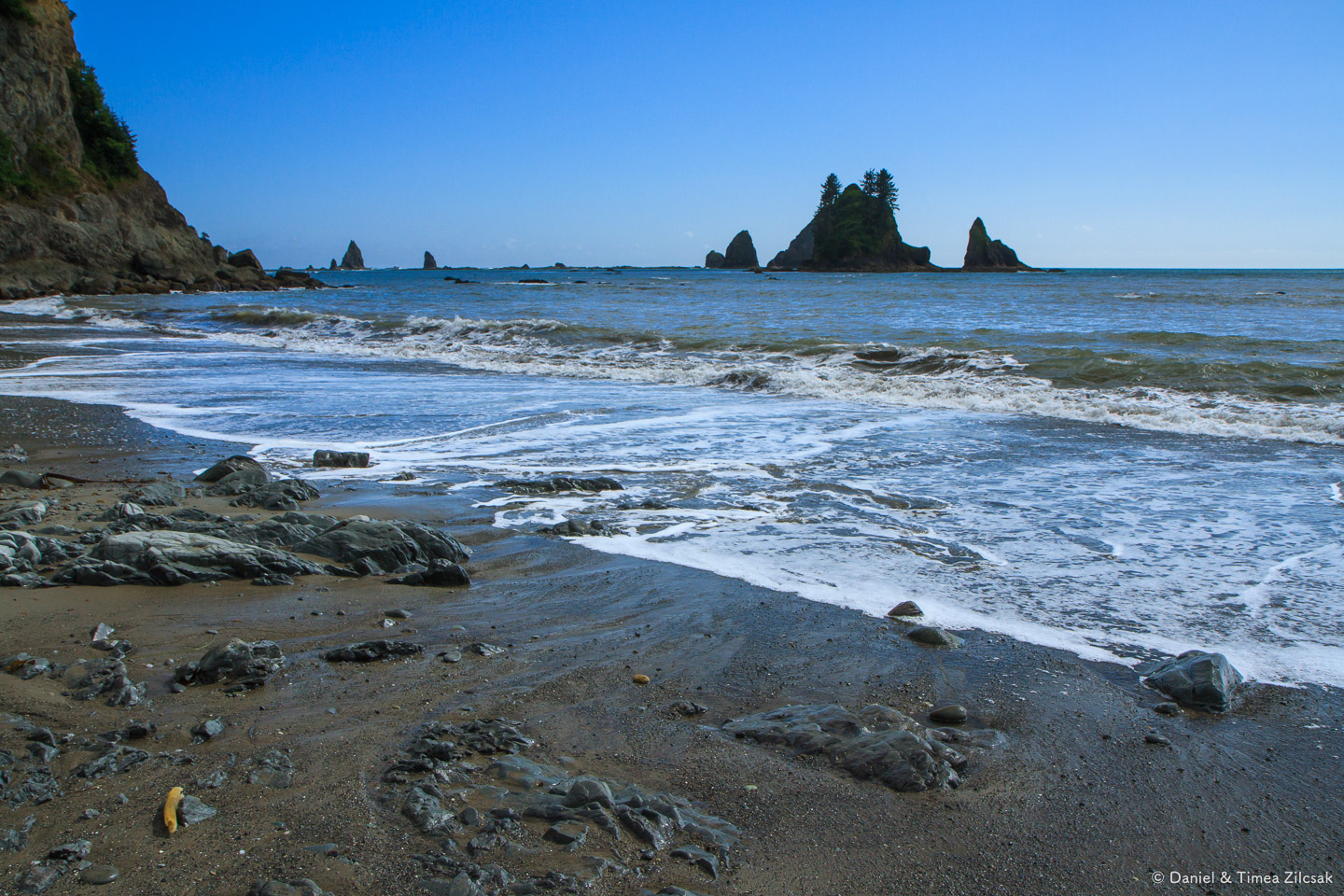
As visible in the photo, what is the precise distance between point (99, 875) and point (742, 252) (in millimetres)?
148704

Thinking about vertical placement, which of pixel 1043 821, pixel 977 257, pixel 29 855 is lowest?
pixel 1043 821

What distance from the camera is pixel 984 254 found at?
11369cm

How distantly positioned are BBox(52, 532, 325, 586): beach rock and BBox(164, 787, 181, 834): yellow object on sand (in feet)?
6.29

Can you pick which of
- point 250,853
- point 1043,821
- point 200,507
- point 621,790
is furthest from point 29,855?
point 200,507

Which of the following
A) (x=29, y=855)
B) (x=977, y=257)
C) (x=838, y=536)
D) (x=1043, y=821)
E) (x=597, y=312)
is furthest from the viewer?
(x=977, y=257)

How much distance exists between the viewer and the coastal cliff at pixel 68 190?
34688mm

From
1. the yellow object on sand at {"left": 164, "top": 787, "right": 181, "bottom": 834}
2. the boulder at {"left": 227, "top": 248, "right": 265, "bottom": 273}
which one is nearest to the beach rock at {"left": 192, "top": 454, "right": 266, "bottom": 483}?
the yellow object on sand at {"left": 164, "top": 787, "right": 181, "bottom": 834}

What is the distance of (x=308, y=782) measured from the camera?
220 centimetres

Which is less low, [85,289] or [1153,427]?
[85,289]

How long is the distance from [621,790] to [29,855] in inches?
55.2

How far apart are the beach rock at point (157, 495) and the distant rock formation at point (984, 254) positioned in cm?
12089

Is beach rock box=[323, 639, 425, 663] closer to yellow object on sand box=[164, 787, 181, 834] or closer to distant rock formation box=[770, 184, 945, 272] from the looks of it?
yellow object on sand box=[164, 787, 181, 834]

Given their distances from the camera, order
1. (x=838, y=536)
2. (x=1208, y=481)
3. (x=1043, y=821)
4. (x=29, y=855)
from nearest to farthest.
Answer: (x=29, y=855)
(x=1043, y=821)
(x=838, y=536)
(x=1208, y=481)

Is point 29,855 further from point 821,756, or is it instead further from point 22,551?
point 22,551
